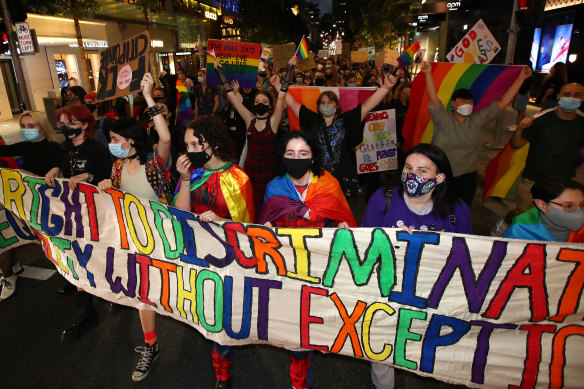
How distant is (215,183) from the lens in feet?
9.17

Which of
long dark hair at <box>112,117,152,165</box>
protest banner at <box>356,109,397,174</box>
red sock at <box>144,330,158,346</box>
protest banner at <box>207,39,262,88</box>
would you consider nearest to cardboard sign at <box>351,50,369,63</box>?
protest banner at <box>356,109,397,174</box>

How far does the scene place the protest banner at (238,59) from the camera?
19.3 ft

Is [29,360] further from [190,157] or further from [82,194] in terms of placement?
[190,157]

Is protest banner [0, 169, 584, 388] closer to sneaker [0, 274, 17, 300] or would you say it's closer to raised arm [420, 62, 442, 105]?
sneaker [0, 274, 17, 300]

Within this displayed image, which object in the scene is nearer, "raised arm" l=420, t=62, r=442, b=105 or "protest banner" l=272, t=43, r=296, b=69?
"raised arm" l=420, t=62, r=442, b=105

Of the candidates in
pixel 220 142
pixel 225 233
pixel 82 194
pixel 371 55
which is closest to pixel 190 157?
pixel 220 142

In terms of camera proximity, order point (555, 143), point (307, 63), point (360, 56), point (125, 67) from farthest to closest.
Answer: point (360, 56)
point (307, 63)
point (555, 143)
point (125, 67)

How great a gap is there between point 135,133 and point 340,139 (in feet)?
6.87

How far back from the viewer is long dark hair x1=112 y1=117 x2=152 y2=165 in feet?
9.69

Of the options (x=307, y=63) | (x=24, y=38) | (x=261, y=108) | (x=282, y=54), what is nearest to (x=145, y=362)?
(x=261, y=108)

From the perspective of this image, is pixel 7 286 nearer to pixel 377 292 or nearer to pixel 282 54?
pixel 377 292

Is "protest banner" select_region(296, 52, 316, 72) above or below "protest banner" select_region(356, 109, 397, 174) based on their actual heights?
above

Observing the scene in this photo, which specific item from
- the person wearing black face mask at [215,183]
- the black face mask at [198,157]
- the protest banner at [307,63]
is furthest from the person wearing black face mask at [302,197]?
the protest banner at [307,63]

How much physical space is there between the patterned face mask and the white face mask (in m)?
2.07
